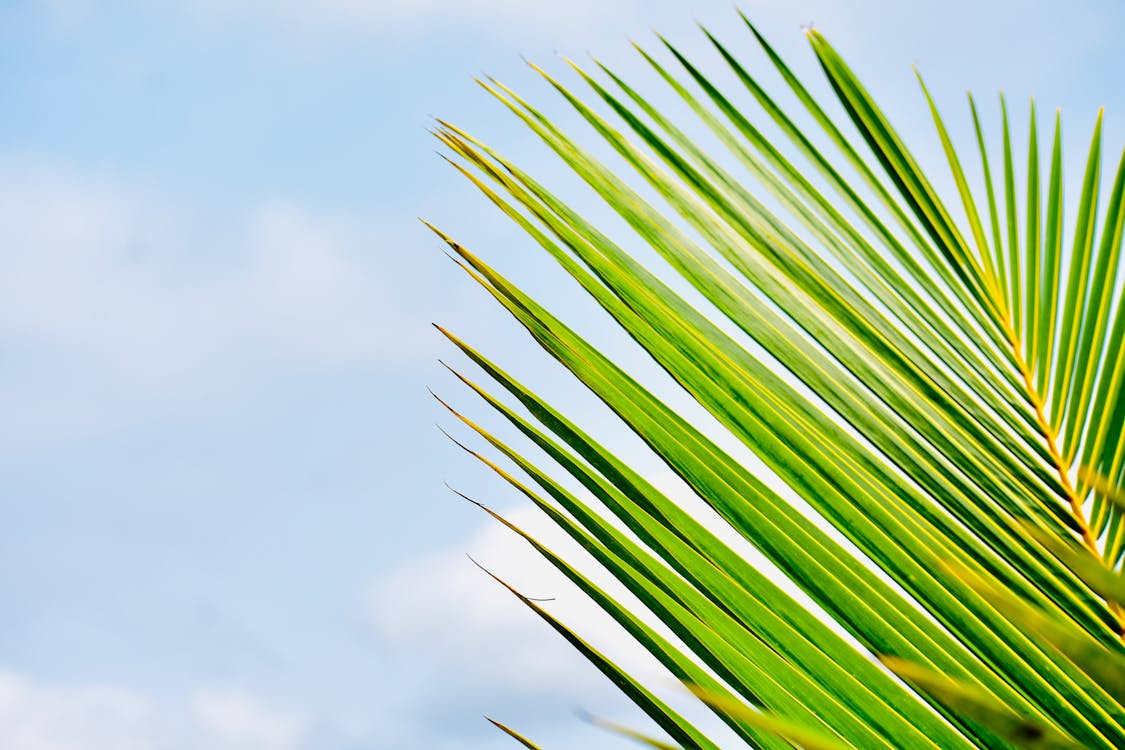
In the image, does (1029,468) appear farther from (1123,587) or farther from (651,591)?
(1123,587)

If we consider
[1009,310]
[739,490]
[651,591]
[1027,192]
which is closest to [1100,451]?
[1009,310]

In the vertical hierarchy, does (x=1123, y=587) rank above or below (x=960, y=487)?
below

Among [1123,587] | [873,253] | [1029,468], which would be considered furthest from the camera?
[873,253]

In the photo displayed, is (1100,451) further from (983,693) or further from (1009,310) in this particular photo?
(983,693)

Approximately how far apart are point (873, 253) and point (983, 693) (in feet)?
1.99

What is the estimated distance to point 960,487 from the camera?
881 millimetres

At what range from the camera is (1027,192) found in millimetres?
1279

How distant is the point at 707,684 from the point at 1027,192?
100 cm

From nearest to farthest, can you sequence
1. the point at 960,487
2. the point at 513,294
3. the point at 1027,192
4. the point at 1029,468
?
the point at 513,294, the point at 960,487, the point at 1029,468, the point at 1027,192

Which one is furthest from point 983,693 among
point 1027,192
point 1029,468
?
point 1027,192

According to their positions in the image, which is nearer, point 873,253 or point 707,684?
point 707,684

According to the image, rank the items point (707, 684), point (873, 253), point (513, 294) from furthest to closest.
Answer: point (873, 253)
point (513, 294)
point (707, 684)

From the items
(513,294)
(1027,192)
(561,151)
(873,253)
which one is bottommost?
(513,294)

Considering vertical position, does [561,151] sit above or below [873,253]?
below
